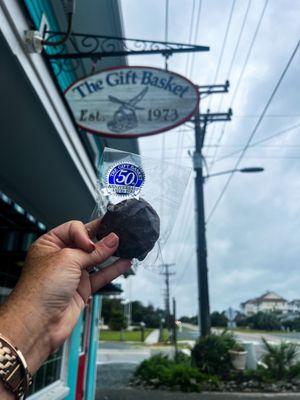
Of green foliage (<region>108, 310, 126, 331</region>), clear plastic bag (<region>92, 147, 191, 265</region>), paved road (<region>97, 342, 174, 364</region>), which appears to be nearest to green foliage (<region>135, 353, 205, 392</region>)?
paved road (<region>97, 342, 174, 364</region>)

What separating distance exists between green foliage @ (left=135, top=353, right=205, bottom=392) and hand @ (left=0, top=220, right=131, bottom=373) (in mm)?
8760

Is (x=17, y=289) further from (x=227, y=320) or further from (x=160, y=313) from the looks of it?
(x=160, y=313)

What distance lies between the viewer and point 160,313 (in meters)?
36.2

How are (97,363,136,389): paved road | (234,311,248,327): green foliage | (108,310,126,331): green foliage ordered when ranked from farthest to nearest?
(108,310,126,331): green foliage
(97,363,136,389): paved road
(234,311,248,327): green foliage

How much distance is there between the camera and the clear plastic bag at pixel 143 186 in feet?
4.35

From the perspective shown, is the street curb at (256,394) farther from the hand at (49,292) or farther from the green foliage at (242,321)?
the hand at (49,292)

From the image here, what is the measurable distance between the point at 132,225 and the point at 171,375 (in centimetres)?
935

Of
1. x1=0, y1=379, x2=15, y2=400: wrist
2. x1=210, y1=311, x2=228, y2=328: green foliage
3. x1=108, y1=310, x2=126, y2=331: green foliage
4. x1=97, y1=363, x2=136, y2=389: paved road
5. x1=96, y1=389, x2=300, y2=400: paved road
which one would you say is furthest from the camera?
x1=108, y1=310, x2=126, y2=331: green foliage

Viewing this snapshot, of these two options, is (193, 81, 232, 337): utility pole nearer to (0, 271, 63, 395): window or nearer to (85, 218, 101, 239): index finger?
(0, 271, 63, 395): window

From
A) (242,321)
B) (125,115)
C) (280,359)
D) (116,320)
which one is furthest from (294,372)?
(116,320)

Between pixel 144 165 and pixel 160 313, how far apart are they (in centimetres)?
3681

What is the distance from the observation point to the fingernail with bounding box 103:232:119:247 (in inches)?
48.3

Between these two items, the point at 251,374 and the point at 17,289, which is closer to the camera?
the point at 17,289

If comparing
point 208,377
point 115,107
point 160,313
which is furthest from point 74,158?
point 160,313
